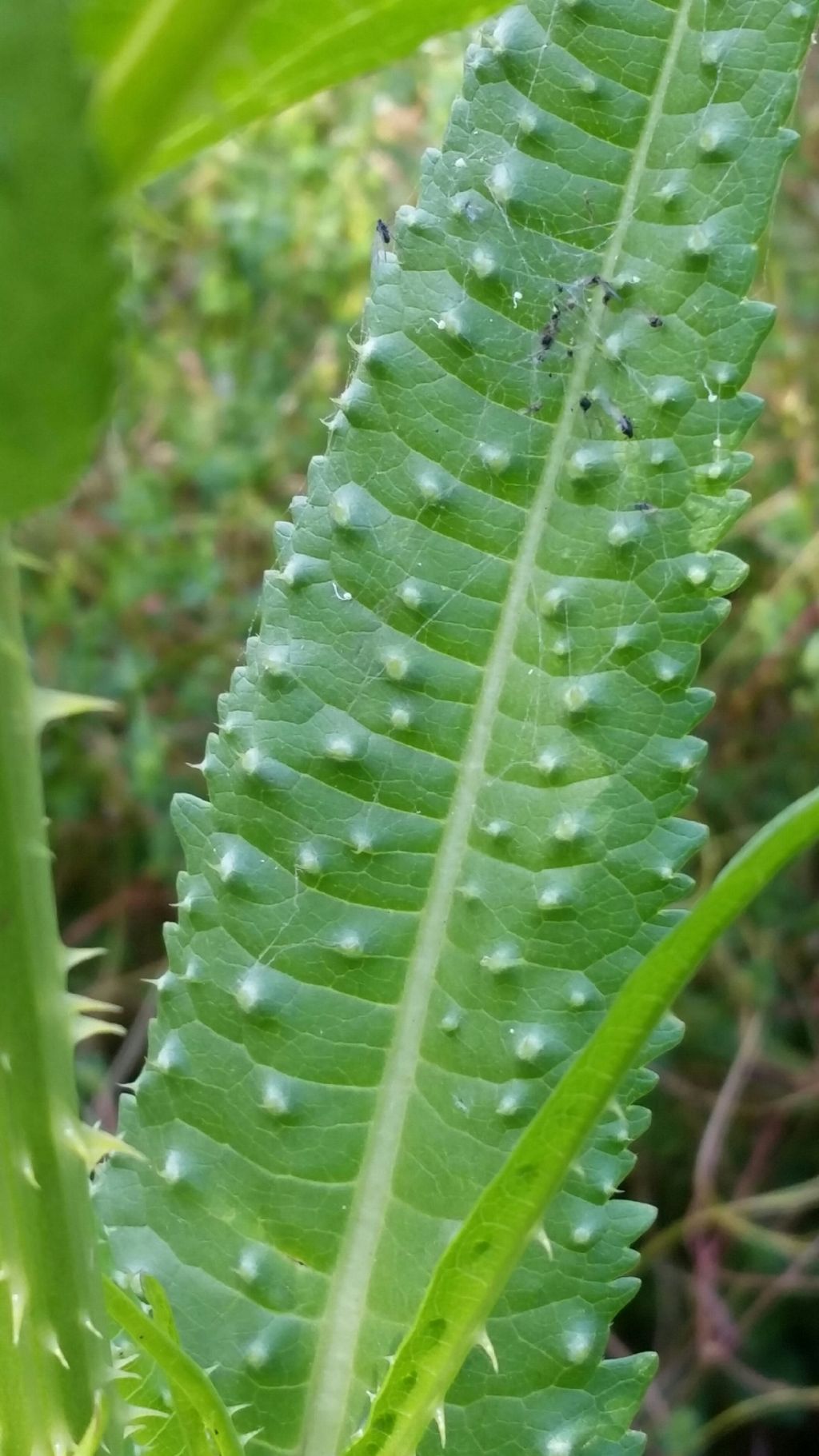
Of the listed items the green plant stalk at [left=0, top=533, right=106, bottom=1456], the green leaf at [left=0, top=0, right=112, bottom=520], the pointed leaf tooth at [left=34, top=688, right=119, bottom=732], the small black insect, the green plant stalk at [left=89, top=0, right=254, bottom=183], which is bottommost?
the green plant stalk at [left=0, top=533, right=106, bottom=1456]

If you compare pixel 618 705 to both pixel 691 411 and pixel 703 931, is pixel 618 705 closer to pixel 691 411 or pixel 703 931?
pixel 691 411

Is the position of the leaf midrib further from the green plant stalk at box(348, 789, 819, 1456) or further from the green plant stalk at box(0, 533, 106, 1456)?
the green plant stalk at box(0, 533, 106, 1456)

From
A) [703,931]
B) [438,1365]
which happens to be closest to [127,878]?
[438,1365]

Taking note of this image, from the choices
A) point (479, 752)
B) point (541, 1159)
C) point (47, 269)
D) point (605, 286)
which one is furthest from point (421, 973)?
point (47, 269)

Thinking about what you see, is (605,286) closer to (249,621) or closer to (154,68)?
(154,68)

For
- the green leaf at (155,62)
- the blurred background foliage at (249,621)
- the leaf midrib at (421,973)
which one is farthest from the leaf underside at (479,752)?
the blurred background foliage at (249,621)

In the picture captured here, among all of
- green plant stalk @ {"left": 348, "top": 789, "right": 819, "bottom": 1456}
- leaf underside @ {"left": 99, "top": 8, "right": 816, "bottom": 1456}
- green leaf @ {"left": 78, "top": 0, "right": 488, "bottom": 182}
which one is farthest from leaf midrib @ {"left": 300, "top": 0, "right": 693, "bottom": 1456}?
green leaf @ {"left": 78, "top": 0, "right": 488, "bottom": 182}
